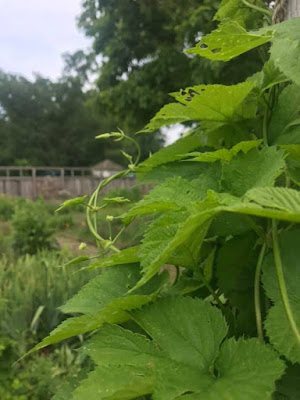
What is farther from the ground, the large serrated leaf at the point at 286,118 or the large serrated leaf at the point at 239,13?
the large serrated leaf at the point at 239,13

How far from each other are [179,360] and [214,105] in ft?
0.82

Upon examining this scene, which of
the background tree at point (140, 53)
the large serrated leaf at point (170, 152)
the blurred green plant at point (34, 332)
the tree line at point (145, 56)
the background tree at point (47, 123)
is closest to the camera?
the large serrated leaf at point (170, 152)

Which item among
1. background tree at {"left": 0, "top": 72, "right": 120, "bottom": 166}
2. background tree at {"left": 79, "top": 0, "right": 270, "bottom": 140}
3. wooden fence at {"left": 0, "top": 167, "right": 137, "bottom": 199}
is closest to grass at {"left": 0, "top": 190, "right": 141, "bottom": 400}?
background tree at {"left": 79, "top": 0, "right": 270, "bottom": 140}

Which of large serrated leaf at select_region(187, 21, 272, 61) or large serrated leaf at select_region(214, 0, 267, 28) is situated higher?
large serrated leaf at select_region(214, 0, 267, 28)

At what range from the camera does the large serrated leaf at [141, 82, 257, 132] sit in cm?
45

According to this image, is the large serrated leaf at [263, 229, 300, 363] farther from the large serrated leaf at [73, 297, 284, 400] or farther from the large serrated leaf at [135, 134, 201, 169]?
the large serrated leaf at [135, 134, 201, 169]

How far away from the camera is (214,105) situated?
0.47 meters

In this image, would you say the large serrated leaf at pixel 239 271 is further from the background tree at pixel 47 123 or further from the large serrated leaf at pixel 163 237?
the background tree at pixel 47 123

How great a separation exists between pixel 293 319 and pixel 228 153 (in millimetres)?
146

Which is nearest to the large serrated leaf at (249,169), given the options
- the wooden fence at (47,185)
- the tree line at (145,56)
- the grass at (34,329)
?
the grass at (34,329)

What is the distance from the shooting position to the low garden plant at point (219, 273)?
0.30 metres

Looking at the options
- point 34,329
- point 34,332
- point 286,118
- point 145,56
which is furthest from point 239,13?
point 145,56

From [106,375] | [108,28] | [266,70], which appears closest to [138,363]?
[106,375]

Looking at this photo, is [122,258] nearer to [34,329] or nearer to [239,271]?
[239,271]
